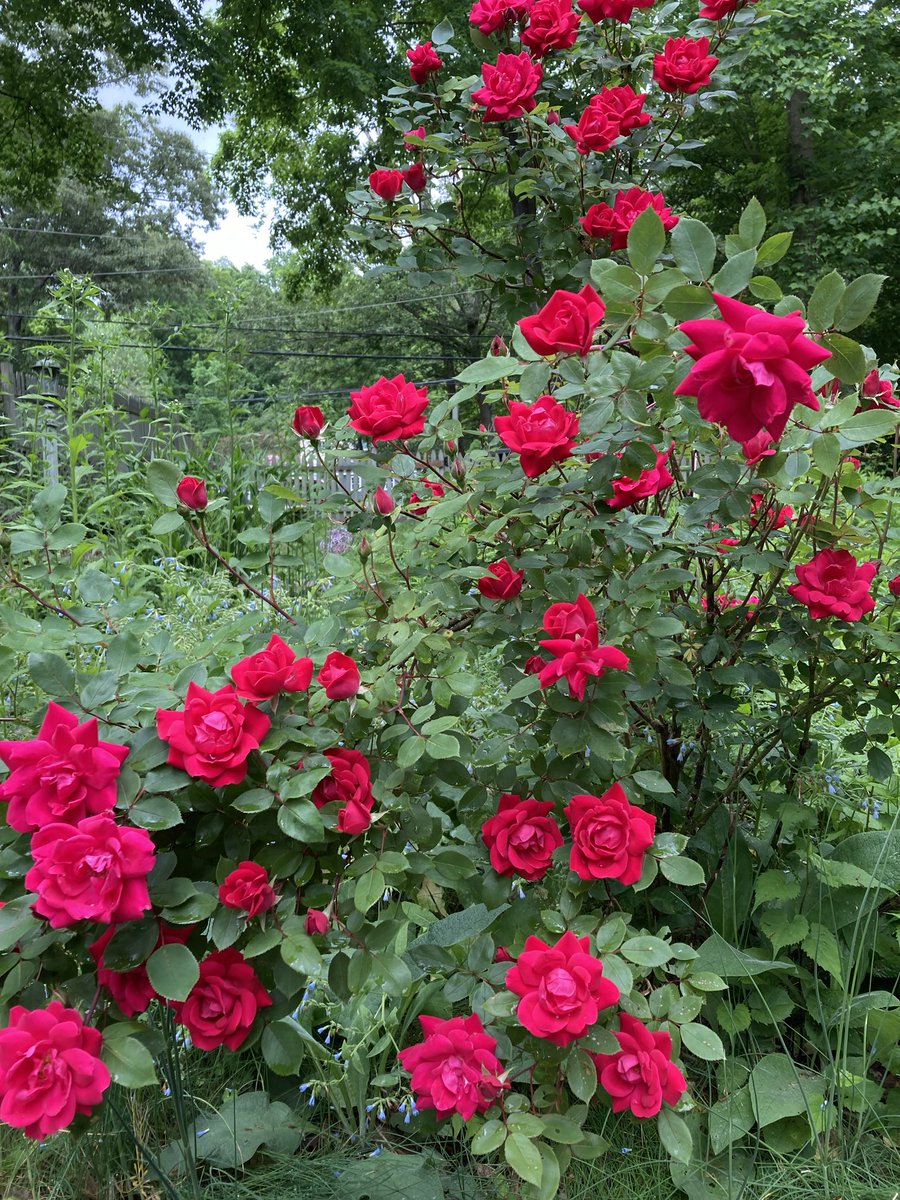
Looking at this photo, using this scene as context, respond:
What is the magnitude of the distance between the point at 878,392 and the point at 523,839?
0.95 m

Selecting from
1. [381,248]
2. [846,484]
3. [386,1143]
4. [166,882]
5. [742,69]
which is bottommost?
[386,1143]

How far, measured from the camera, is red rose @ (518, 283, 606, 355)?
1066 millimetres

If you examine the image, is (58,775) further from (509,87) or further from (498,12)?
(498,12)

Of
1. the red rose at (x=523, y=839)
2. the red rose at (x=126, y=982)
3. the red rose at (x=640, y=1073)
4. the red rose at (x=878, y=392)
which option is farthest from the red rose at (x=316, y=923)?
the red rose at (x=878, y=392)

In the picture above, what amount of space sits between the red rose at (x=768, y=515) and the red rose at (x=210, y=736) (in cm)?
87

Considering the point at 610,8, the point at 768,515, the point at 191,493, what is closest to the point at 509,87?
the point at 610,8

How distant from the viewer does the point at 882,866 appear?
1613 millimetres

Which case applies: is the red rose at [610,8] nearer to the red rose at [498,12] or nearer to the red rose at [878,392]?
the red rose at [498,12]

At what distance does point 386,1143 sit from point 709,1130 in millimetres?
509

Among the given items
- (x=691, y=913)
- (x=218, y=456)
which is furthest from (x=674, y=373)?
(x=218, y=456)

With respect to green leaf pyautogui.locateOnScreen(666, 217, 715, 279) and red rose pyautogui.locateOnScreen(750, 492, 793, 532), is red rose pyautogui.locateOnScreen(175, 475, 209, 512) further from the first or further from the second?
red rose pyautogui.locateOnScreen(750, 492, 793, 532)

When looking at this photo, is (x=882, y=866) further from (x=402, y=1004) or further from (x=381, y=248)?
(x=381, y=248)

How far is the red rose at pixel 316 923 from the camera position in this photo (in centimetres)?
92

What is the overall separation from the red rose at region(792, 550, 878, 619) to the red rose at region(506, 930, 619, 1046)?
27.1 inches
